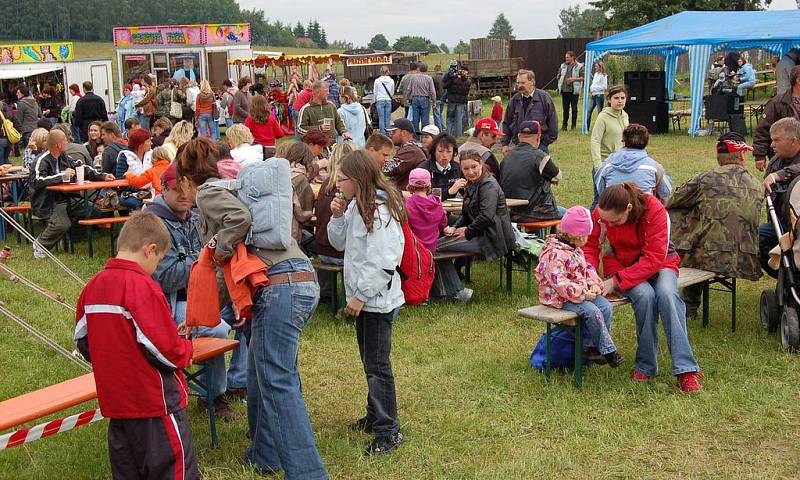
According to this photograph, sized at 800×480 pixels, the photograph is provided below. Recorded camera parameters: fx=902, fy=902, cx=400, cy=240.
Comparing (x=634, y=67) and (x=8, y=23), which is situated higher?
(x=8, y=23)

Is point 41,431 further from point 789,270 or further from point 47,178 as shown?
point 47,178

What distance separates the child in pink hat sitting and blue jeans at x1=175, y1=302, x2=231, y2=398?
6.65ft

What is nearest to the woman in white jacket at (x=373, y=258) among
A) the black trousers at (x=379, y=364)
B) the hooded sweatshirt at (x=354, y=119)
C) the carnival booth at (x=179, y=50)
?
the black trousers at (x=379, y=364)

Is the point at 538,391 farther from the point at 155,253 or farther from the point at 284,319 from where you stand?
the point at 155,253

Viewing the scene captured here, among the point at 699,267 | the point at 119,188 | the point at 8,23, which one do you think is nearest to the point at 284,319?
the point at 699,267

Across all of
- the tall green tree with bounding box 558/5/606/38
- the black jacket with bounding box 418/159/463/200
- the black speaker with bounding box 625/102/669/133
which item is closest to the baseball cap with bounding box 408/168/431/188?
the black jacket with bounding box 418/159/463/200

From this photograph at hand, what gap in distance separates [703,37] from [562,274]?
1453 cm

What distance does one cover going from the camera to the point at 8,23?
9812 cm

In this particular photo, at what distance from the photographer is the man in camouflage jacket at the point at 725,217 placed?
662cm

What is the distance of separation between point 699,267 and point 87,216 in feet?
22.7

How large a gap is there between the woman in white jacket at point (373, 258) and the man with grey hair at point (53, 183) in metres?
6.63

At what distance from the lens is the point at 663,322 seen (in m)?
5.77

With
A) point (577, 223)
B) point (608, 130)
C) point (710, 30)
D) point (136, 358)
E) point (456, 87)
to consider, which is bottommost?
point (136, 358)

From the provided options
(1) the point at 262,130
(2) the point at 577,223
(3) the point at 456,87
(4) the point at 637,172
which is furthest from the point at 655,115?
(2) the point at 577,223
